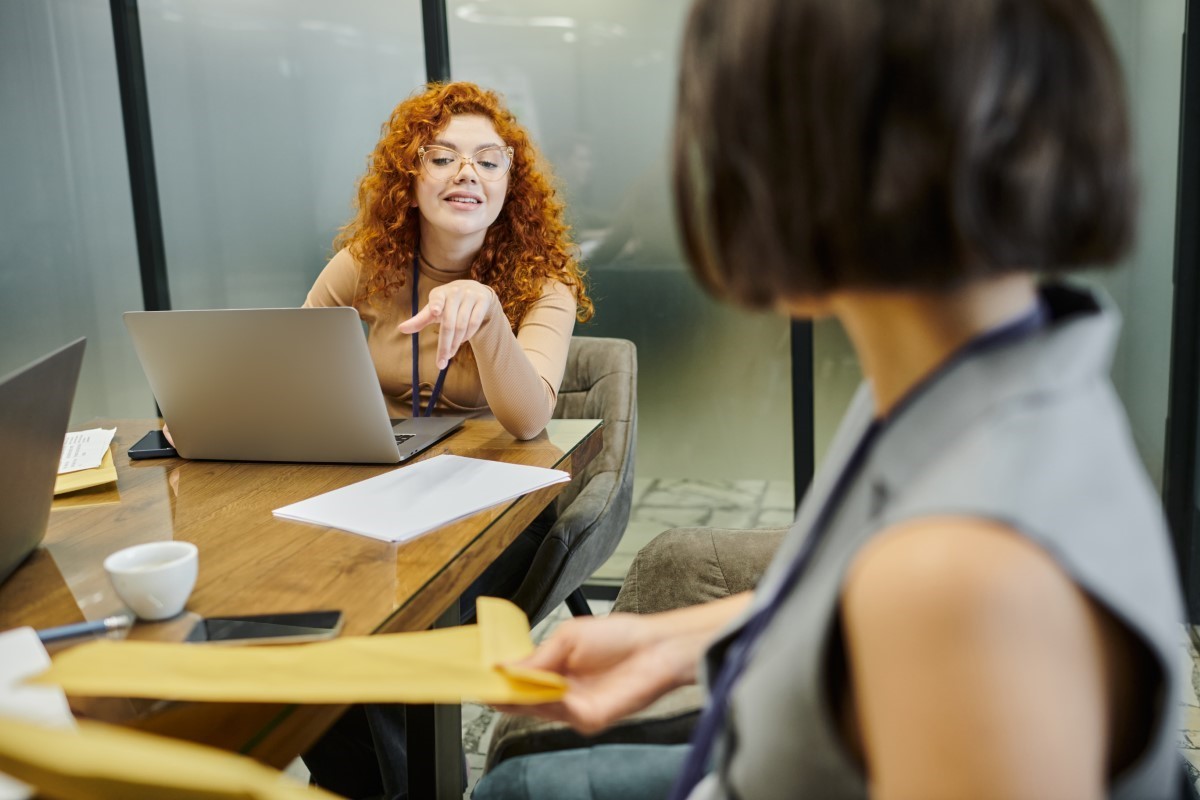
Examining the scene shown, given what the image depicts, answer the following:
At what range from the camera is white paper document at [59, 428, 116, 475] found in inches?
56.4

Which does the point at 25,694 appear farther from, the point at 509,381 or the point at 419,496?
the point at 509,381

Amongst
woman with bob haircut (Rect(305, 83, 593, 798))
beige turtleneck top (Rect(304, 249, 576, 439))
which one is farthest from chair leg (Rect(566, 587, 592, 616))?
beige turtleneck top (Rect(304, 249, 576, 439))

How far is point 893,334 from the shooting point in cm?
53

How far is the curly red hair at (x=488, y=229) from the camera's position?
1950mm

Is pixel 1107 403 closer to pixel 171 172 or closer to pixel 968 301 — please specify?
pixel 968 301

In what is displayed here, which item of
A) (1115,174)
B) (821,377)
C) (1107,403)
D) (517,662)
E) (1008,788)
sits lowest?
(821,377)

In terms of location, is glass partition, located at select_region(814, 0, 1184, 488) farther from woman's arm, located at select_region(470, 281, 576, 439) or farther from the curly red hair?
woman's arm, located at select_region(470, 281, 576, 439)

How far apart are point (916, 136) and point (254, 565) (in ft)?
2.67

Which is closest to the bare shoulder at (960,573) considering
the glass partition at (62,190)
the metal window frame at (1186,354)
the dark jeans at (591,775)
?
the dark jeans at (591,775)

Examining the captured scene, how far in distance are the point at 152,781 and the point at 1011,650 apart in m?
0.42

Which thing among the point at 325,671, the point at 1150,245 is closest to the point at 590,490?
the point at 325,671

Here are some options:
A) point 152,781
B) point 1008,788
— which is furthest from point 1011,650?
point 152,781

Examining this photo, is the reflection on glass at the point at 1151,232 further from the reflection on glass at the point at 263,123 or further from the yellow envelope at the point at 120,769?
the yellow envelope at the point at 120,769

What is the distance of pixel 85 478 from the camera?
1370 mm
